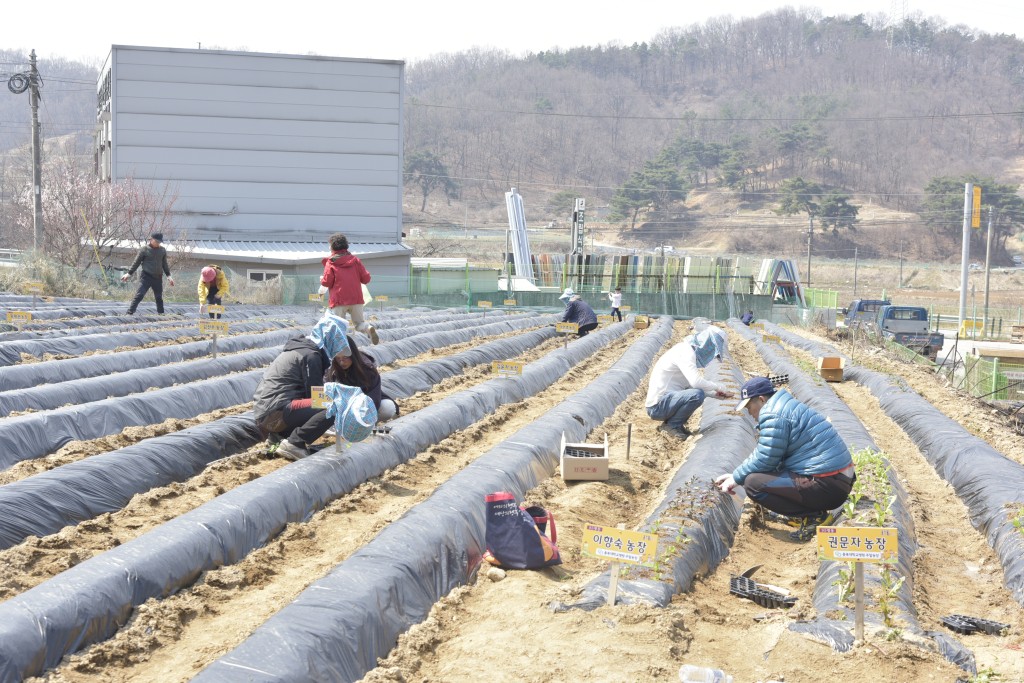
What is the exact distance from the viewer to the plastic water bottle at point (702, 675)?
11.4 feet

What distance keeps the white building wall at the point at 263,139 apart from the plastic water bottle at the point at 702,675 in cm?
3124

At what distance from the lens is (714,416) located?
849 cm

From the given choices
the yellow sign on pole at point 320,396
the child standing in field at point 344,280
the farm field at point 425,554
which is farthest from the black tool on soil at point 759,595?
the child standing in field at point 344,280

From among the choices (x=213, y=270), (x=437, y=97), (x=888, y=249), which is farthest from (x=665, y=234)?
(x=213, y=270)

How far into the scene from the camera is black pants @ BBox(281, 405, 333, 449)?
21.6 ft

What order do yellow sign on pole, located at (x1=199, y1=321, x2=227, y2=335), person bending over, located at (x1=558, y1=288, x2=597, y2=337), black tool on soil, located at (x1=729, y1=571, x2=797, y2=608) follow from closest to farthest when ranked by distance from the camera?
black tool on soil, located at (x1=729, y1=571, x2=797, y2=608) < yellow sign on pole, located at (x1=199, y1=321, x2=227, y2=335) < person bending over, located at (x1=558, y1=288, x2=597, y2=337)

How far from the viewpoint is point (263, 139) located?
3394 cm

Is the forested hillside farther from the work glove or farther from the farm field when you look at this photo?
the work glove

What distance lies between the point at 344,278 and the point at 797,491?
555 cm

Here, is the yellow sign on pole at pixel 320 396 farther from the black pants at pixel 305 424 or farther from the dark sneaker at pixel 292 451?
the dark sneaker at pixel 292 451

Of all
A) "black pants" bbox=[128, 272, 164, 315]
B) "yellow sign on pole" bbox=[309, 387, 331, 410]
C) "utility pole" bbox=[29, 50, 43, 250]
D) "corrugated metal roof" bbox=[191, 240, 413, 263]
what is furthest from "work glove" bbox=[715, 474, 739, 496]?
"corrugated metal roof" bbox=[191, 240, 413, 263]

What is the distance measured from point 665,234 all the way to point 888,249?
16.8 meters

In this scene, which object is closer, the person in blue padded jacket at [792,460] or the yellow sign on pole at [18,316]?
the person in blue padded jacket at [792,460]

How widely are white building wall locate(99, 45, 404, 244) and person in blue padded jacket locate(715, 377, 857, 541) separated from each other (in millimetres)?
29142
